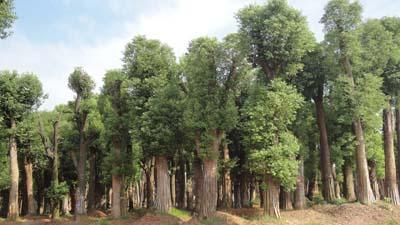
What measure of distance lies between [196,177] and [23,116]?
1454 cm

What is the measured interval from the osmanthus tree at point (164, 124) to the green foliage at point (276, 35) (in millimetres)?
5609

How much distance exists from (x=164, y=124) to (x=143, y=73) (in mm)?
4169

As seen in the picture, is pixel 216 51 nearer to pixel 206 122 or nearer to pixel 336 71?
pixel 206 122

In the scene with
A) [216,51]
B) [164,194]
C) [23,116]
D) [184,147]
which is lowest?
[164,194]

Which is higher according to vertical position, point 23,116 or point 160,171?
point 23,116

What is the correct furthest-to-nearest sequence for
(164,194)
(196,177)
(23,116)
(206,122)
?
(23,116) < (196,177) < (164,194) < (206,122)

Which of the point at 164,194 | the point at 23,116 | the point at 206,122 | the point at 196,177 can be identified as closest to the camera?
the point at 206,122

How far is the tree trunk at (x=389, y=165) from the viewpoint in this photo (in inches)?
1152

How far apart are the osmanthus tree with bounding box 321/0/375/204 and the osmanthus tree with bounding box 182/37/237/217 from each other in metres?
7.49

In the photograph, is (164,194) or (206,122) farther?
(164,194)

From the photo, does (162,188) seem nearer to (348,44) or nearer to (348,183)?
(348,44)

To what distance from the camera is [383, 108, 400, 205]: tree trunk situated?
2927 centimetres

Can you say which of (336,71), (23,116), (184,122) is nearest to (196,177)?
(184,122)

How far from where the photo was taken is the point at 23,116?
3300 cm
